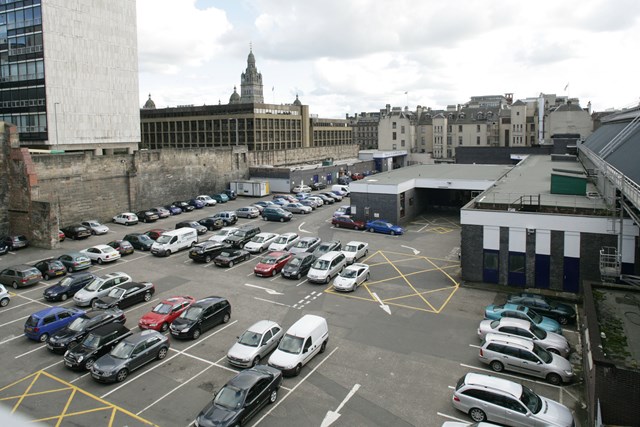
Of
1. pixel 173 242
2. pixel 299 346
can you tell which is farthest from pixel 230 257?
pixel 299 346

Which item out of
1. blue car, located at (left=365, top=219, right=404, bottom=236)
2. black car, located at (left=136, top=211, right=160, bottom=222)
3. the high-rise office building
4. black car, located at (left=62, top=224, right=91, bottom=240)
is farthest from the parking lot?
the high-rise office building

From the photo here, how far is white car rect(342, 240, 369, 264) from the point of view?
98.4 feet

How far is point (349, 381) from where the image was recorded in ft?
53.5

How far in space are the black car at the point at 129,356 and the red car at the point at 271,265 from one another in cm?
960

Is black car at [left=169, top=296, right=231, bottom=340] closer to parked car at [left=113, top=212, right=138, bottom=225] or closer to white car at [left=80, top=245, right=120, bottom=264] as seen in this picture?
white car at [left=80, top=245, right=120, bottom=264]

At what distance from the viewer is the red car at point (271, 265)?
2777 cm

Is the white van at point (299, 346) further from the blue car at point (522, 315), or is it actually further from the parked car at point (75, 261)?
the parked car at point (75, 261)

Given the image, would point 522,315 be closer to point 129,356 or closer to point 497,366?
point 497,366

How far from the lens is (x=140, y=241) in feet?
112

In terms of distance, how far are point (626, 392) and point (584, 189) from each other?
19.4 m

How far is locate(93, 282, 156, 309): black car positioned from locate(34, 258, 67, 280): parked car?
6375 millimetres

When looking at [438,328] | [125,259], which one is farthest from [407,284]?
[125,259]

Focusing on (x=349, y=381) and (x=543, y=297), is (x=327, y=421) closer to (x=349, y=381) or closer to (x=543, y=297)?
(x=349, y=381)

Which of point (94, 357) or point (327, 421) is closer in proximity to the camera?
point (327, 421)
